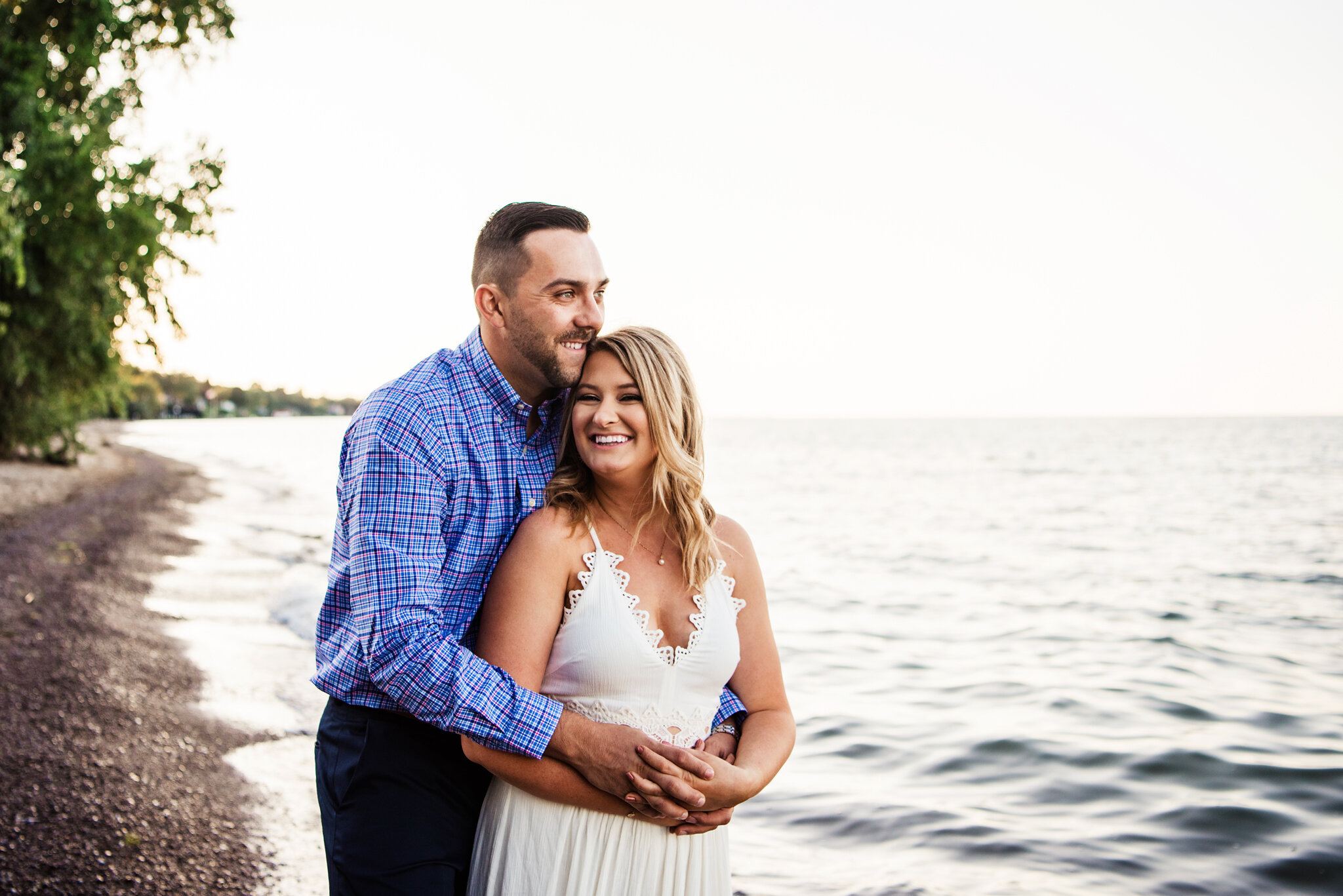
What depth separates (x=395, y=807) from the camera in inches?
101

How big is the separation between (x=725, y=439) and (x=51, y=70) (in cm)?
8729

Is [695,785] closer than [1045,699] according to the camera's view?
Yes

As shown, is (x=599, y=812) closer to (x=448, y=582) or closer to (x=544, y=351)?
(x=448, y=582)

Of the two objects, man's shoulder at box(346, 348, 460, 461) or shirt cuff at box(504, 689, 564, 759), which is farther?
man's shoulder at box(346, 348, 460, 461)

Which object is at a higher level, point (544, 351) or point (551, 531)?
point (544, 351)

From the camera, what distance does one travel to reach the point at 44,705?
611cm

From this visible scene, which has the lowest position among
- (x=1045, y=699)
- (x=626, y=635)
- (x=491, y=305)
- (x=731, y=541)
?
(x=1045, y=699)

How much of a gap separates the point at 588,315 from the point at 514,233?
34 centimetres

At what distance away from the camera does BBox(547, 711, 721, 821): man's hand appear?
2340mm

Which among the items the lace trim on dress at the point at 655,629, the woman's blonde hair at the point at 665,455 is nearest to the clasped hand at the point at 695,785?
the lace trim on dress at the point at 655,629

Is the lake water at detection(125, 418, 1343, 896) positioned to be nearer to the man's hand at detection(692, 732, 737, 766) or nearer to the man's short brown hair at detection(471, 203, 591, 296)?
the man's hand at detection(692, 732, 737, 766)

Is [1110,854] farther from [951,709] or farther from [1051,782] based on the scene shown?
[951,709]

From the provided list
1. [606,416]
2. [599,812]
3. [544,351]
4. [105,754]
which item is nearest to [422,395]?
[544,351]

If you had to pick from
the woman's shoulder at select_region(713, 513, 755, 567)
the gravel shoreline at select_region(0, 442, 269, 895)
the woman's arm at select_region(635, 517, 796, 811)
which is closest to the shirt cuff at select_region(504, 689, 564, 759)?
the woman's arm at select_region(635, 517, 796, 811)
